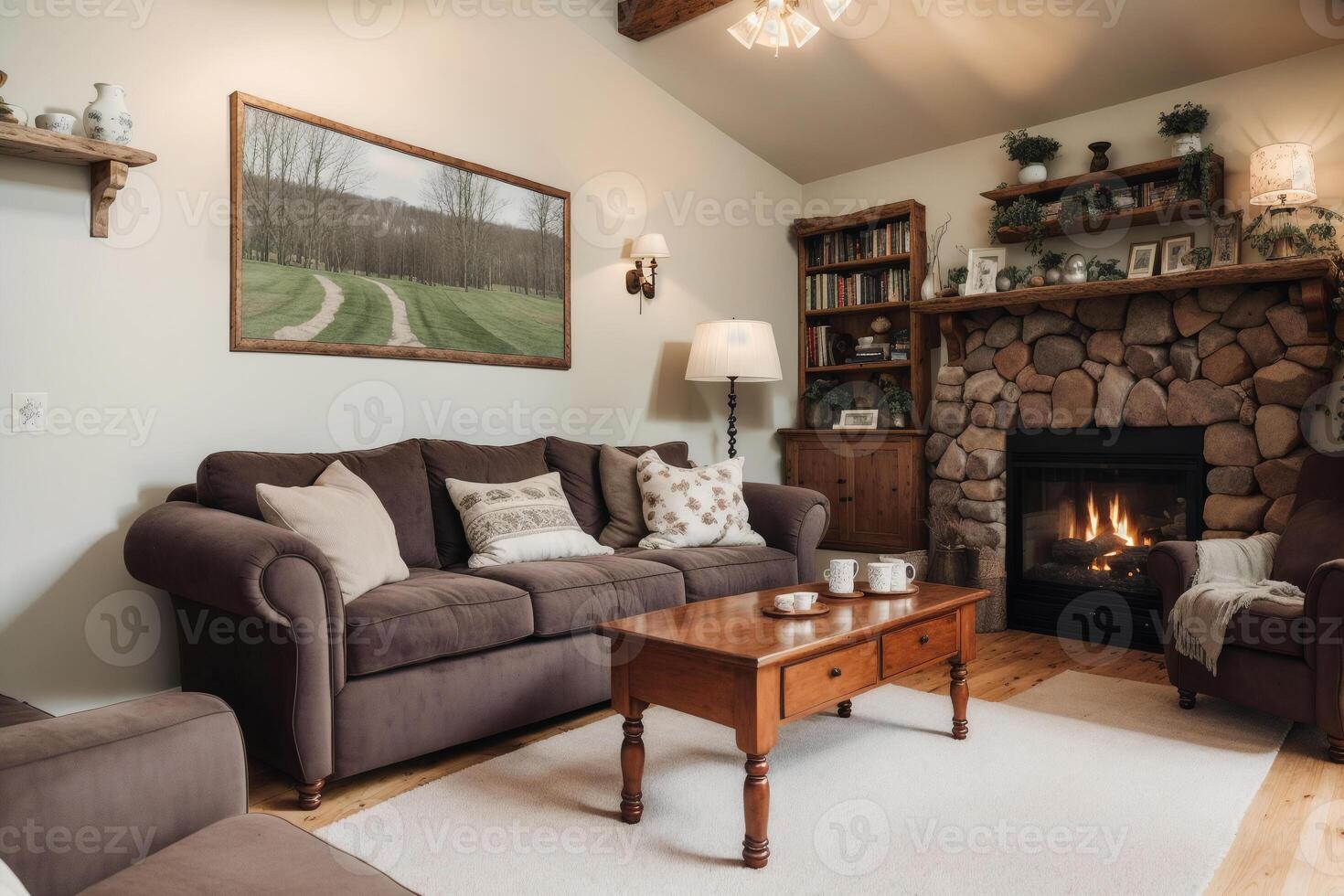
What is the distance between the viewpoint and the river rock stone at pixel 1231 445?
3.74 meters

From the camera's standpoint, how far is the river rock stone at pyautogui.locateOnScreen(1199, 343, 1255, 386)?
3770 mm

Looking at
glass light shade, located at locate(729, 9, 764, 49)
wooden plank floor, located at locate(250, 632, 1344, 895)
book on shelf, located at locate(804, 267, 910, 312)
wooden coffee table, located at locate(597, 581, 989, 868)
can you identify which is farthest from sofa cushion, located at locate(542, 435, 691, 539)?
book on shelf, located at locate(804, 267, 910, 312)

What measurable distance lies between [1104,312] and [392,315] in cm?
320

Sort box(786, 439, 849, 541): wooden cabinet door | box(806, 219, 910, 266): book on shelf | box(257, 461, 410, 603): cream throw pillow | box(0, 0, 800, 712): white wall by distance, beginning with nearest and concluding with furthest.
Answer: box(257, 461, 410, 603): cream throw pillow → box(0, 0, 800, 712): white wall → box(806, 219, 910, 266): book on shelf → box(786, 439, 849, 541): wooden cabinet door

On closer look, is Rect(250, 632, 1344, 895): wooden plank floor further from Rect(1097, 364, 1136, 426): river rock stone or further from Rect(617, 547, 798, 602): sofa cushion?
Rect(1097, 364, 1136, 426): river rock stone

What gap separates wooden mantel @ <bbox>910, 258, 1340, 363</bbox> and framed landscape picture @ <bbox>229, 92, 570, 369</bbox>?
1991 mm

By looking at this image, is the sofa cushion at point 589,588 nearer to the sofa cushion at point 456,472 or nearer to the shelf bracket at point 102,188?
the sofa cushion at point 456,472

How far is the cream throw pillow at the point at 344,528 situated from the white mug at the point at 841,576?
4.36 feet

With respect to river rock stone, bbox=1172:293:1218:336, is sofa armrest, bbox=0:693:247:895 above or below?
below

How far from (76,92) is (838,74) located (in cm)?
319

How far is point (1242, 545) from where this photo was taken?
325cm

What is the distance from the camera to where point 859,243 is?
523cm

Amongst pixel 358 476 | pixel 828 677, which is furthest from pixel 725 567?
pixel 358 476

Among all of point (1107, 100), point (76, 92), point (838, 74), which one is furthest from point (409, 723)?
point (1107, 100)
